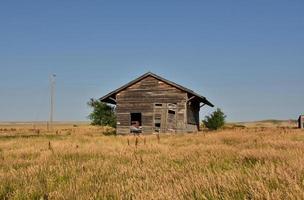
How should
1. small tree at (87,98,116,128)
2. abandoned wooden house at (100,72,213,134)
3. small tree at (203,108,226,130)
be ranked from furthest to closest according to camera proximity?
1. small tree at (87,98,116,128)
2. small tree at (203,108,226,130)
3. abandoned wooden house at (100,72,213,134)

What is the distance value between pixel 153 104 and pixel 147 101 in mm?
553

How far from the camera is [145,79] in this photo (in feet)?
111

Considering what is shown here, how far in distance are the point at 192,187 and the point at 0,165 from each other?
6552 millimetres

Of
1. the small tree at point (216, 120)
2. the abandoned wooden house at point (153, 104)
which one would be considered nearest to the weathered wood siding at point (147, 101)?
the abandoned wooden house at point (153, 104)

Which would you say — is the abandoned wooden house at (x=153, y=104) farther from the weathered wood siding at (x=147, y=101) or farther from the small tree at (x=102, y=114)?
the small tree at (x=102, y=114)

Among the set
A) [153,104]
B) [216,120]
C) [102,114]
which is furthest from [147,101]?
[102,114]

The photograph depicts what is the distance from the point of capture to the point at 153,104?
33.5 m

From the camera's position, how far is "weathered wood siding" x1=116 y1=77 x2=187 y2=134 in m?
33.2

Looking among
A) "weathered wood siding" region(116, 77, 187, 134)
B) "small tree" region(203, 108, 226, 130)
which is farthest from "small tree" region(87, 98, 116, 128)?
"weathered wood siding" region(116, 77, 187, 134)

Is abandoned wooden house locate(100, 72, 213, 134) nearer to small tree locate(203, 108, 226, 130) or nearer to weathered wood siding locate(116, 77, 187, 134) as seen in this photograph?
weathered wood siding locate(116, 77, 187, 134)

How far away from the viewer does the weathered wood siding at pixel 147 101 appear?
109 ft

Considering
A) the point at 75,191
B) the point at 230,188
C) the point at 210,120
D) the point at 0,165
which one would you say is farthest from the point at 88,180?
the point at 210,120

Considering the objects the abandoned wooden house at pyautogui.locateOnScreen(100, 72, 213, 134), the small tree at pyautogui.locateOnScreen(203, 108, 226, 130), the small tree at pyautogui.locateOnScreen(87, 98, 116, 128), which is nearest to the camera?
the abandoned wooden house at pyautogui.locateOnScreen(100, 72, 213, 134)

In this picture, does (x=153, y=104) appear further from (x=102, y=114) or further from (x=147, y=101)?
(x=102, y=114)
